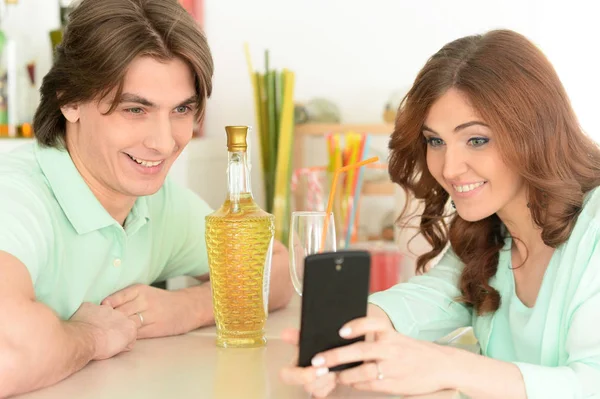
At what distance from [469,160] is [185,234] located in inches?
26.0

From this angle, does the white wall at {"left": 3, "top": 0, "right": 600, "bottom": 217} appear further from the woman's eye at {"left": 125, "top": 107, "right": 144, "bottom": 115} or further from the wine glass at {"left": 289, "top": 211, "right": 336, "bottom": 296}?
the wine glass at {"left": 289, "top": 211, "right": 336, "bottom": 296}

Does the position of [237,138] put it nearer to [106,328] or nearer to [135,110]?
[135,110]

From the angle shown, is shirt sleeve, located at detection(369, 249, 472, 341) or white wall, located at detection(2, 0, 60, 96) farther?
white wall, located at detection(2, 0, 60, 96)

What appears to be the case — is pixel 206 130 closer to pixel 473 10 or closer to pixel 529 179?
pixel 473 10

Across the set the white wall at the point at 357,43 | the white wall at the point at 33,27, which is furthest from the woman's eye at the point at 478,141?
the white wall at the point at 33,27

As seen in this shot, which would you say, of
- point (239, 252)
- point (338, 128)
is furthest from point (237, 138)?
point (338, 128)

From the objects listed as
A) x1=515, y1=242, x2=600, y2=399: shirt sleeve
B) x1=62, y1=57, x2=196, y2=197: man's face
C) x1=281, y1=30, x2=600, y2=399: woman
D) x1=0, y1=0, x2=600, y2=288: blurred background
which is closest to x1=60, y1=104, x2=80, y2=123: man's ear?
x1=62, y1=57, x2=196, y2=197: man's face

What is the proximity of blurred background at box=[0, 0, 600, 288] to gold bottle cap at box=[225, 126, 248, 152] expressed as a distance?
134 cm

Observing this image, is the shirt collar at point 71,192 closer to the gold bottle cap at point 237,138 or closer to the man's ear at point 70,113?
the man's ear at point 70,113

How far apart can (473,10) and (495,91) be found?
176cm

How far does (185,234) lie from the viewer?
1822mm

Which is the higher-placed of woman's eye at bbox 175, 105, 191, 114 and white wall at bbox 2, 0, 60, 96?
white wall at bbox 2, 0, 60, 96

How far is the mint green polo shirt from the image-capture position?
1350 millimetres

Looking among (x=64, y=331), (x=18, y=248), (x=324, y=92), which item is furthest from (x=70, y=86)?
(x=324, y=92)
